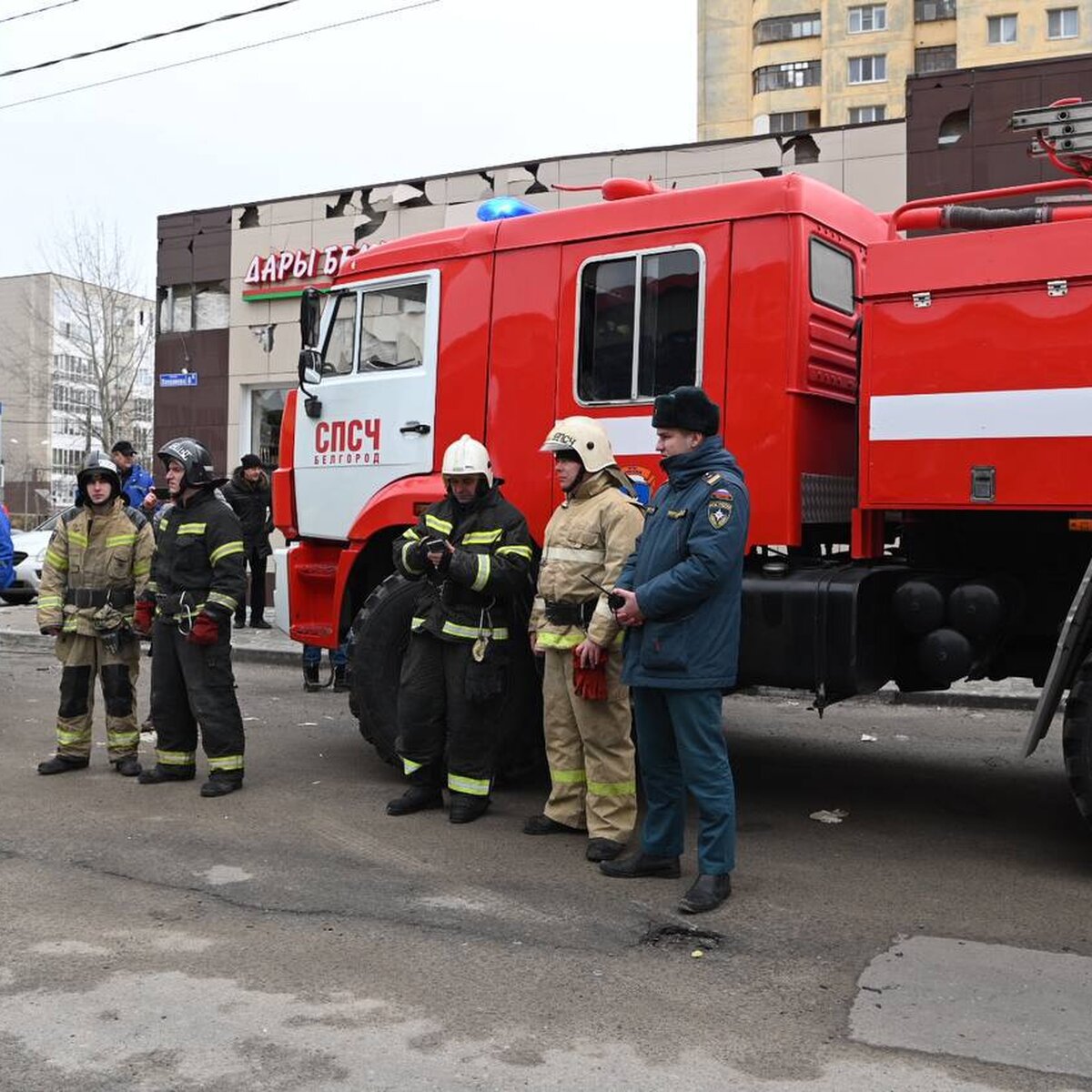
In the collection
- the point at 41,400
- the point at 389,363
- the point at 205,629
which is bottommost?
the point at 205,629

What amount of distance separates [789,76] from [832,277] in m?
50.8

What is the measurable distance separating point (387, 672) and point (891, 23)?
167ft

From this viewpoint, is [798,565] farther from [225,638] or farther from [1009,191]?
[225,638]

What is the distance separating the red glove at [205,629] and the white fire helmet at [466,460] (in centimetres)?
149

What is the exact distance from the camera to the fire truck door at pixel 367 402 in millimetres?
6941

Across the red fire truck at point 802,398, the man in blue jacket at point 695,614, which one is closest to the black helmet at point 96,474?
the red fire truck at point 802,398

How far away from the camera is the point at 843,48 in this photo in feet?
168

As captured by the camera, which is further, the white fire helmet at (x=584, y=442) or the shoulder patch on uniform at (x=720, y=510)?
the white fire helmet at (x=584, y=442)

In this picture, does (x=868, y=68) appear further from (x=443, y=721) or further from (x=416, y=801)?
(x=416, y=801)

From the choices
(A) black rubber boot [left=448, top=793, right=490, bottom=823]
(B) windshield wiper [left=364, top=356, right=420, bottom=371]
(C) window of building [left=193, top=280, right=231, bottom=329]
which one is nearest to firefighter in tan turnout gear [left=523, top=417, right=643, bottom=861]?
(A) black rubber boot [left=448, top=793, right=490, bottom=823]

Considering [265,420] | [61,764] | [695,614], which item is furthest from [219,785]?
[265,420]

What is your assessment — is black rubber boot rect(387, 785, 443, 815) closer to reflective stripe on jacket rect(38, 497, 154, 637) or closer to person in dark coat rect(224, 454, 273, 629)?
reflective stripe on jacket rect(38, 497, 154, 637)

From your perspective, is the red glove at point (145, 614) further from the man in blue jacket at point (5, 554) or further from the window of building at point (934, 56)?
the window of building at point (934, 56)

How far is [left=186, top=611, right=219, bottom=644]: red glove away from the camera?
6477mm
